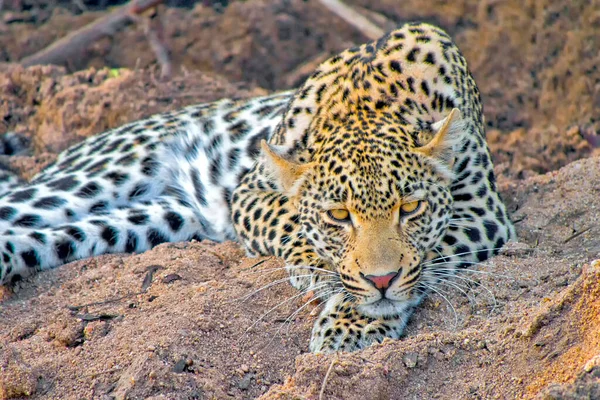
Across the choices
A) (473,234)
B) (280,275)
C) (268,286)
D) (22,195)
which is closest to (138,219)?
(22,195)

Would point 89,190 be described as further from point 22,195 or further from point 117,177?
point 22,195

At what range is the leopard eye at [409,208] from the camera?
18.4ft

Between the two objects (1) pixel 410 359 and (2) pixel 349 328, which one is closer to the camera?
(1) pixel 410 359

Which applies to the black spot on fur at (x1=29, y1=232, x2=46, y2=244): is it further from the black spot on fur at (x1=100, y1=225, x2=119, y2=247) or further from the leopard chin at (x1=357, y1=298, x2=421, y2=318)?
the leopard chin at (x1=357, y1=298, x2=421, y2=318)

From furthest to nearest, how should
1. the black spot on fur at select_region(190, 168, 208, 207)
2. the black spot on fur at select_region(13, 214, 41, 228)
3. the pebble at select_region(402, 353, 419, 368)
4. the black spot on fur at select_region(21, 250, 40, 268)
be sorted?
the black spot on fur at select_region(190, 168, 208, 207), the black spot on fur at select_region(13, 214, 41, 228), the black spot on fur at select_region(21, 250, 40, 268), the pebble at select_region(402, 353, 419, 368)

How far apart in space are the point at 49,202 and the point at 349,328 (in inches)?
143

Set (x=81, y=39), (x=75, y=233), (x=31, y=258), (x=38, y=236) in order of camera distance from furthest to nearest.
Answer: (x=81, y=39) < (x=75, y=233) < (x=38, y=236) < (x=31, y=258)

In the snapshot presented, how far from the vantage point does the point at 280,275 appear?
635 cm

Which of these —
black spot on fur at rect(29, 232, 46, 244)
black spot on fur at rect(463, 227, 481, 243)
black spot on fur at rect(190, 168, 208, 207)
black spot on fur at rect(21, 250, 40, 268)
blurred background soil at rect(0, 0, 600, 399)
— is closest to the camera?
blurred background soil at rect(0, 0, 600, 399)

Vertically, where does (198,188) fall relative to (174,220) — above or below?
above

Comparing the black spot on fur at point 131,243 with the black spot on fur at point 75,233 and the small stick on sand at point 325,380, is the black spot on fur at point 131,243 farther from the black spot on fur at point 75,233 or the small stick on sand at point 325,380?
the small stick on sand at point 325,380

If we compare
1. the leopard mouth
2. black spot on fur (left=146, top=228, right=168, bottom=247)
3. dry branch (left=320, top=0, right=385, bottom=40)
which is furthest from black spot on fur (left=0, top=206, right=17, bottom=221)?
dry branch (left=320, top=0, right=385, bottom=40)

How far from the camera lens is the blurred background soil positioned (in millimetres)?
4648

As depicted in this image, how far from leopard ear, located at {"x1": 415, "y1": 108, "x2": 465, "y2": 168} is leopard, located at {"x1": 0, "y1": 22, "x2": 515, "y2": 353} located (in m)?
0.01
